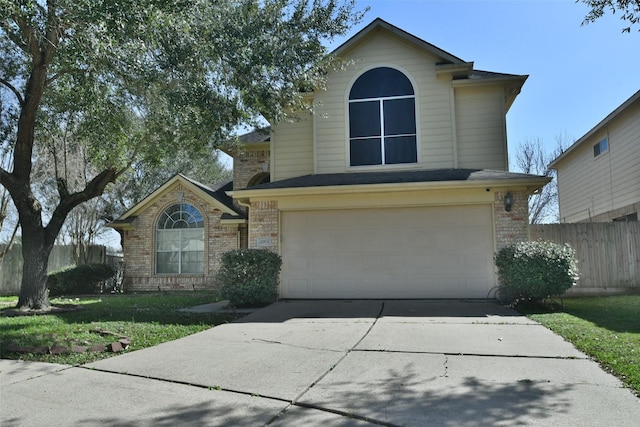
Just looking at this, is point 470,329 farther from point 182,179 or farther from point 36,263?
point 182,179

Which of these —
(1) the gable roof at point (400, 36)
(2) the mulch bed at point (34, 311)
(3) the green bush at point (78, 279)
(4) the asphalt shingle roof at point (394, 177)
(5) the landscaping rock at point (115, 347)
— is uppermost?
(1) the gable roof at point (400, 36)

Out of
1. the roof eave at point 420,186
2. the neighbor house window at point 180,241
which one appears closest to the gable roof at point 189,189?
the neighbor house window at point 180,241

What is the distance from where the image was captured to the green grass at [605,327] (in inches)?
199

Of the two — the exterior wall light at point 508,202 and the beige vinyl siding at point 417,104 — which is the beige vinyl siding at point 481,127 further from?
the exterior wall light at point 508,202

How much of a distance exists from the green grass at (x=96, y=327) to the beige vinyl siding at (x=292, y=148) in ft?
15.6

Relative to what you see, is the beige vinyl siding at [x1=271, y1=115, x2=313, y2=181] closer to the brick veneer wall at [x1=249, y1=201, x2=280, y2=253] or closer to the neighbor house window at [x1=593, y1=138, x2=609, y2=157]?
the brick veneer wall at [x1=249, y1=201, x2=280, y2=253]

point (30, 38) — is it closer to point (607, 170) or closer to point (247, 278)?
point (247, 278)

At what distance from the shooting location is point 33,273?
10.2 metres

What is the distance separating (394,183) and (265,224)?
338cm

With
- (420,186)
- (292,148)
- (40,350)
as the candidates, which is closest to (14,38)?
(40,350)

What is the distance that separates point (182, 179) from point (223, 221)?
8.25 ft

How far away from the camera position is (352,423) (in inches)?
143

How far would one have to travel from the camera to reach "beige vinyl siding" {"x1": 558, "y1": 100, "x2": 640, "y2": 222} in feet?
48.4

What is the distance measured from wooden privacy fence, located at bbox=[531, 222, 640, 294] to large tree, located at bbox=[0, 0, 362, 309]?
758cm
